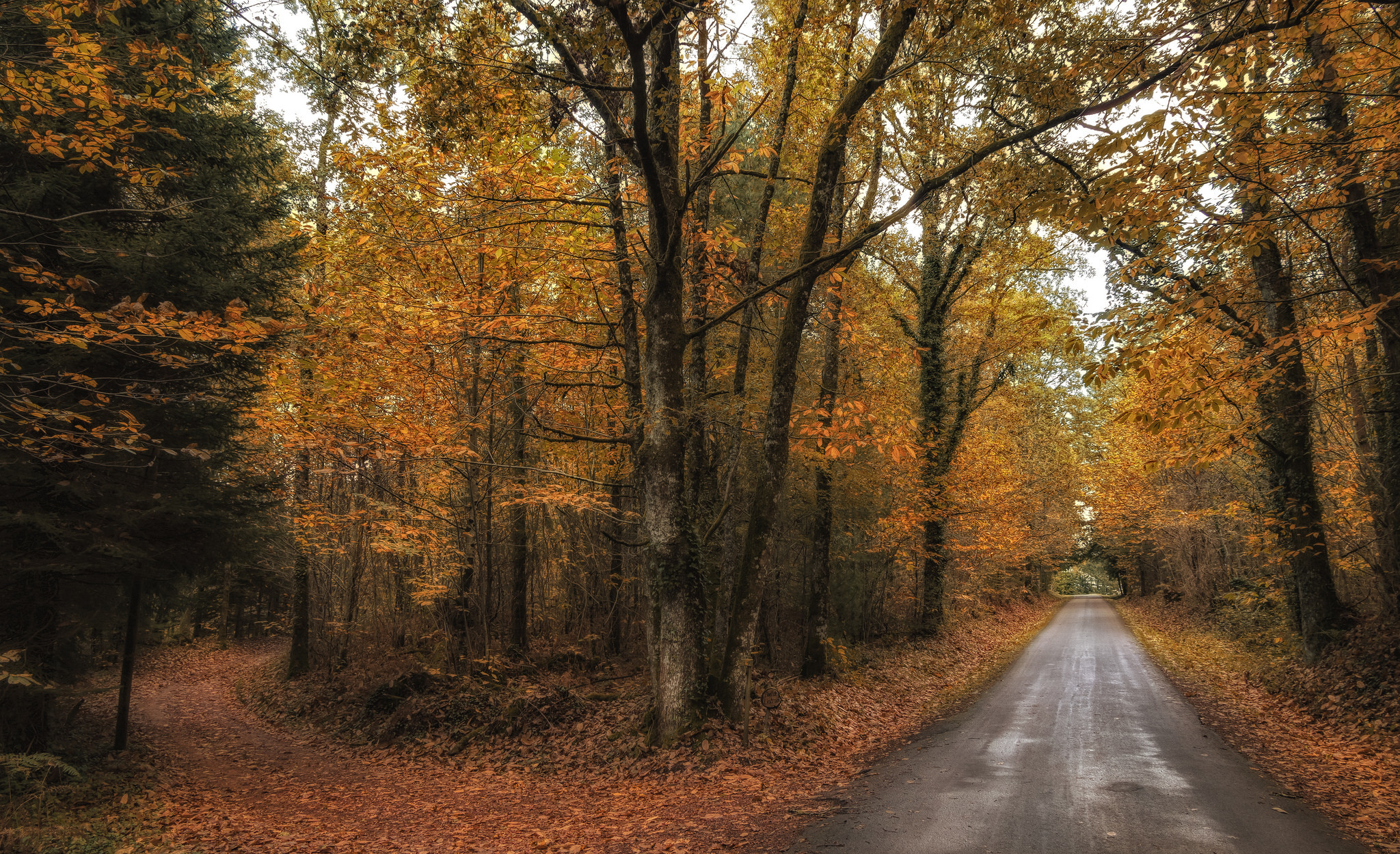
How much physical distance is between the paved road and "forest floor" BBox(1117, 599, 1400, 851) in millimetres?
292

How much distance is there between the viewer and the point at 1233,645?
16.0 meters

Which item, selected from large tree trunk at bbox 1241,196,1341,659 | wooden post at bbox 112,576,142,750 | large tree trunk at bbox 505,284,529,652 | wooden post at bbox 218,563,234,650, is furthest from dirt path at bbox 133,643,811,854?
wooden post at bbox 218,563,234,650

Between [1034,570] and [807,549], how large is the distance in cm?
2738

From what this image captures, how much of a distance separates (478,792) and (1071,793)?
6.98 m

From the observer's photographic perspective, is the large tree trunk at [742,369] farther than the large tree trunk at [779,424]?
Yes

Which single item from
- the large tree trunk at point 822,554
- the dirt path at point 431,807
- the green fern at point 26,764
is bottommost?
the dirt path at point 431,807

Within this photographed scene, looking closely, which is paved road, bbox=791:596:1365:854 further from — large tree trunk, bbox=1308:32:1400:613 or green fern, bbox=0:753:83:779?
green fern, bbox=0:753:83:779

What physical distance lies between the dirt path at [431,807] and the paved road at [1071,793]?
1050mm

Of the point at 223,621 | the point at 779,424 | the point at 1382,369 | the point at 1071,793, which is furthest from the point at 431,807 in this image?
the point at 223,621

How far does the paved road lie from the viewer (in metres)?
5.11

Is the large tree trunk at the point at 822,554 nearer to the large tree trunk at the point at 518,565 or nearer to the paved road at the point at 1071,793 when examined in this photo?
the paved road at the point at 1071,793

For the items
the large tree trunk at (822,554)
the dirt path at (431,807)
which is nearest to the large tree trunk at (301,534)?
the dirt path at (431,807)

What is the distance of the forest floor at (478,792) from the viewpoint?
6176mm

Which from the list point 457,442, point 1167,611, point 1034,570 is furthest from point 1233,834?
point 1034,570
